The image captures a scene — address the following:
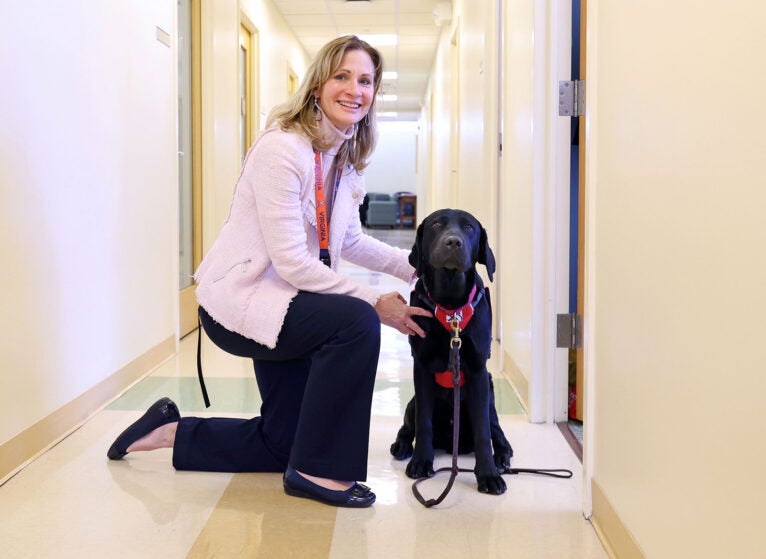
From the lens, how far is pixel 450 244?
6.56 ft

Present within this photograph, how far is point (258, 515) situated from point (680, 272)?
1.16 m

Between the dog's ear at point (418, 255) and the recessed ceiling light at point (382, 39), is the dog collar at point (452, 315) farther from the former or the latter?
the recessed ceiling light at point (382, 39)

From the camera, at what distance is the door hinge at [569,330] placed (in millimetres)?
2816

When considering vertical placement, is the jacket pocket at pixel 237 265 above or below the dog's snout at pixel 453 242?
below

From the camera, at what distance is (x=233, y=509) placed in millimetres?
1994

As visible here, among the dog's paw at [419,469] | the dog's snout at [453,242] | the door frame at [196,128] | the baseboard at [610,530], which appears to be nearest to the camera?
the baseboard at [610,530]

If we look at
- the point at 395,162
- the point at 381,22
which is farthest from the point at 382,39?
the point at 395,162

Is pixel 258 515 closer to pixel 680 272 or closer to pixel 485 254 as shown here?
pixel 485 254

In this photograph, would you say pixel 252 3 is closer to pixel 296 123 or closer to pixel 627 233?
pixel 296 123

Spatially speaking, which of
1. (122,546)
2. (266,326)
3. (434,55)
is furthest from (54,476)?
(434,55)

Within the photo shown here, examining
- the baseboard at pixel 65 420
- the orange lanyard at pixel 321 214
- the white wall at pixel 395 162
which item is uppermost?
the white wall at pixel 395 162

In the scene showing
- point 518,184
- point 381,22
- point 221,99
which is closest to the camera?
point 518,184

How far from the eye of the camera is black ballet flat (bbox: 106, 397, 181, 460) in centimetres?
230

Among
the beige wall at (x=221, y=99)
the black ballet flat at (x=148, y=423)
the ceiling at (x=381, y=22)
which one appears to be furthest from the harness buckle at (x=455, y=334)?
the ceiling at (x=381, y=22)
